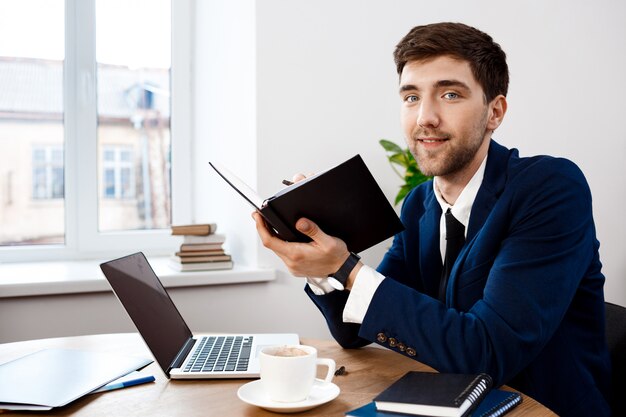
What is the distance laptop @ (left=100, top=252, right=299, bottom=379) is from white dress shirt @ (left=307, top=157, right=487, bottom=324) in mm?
156

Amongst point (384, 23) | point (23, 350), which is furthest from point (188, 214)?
point (23, 350)

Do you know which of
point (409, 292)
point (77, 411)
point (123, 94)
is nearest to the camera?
point (77, 411)

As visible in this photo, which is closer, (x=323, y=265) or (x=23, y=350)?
(x=323, y=265)

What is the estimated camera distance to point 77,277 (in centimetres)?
203

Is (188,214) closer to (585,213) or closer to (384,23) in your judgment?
(384,23)

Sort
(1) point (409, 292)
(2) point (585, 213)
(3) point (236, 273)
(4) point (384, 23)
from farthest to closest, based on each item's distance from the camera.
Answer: (4) point (384, 23) < (3) point (236, 273) < (2) point (585, 213) < (1) point (409, 292)

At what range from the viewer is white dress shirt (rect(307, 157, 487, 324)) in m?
1.16

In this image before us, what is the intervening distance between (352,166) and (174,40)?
1.89 metres

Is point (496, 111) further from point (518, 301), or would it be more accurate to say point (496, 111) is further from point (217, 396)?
point (217, 396)

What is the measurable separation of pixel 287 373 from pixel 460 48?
87 centimetres

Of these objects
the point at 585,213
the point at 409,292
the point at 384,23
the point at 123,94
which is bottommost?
the point at 409,292

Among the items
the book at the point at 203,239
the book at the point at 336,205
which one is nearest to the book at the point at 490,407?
the book at the point at 336,205

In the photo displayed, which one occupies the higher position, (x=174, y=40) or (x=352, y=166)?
(x=174, y=40)

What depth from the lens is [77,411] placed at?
992mm
